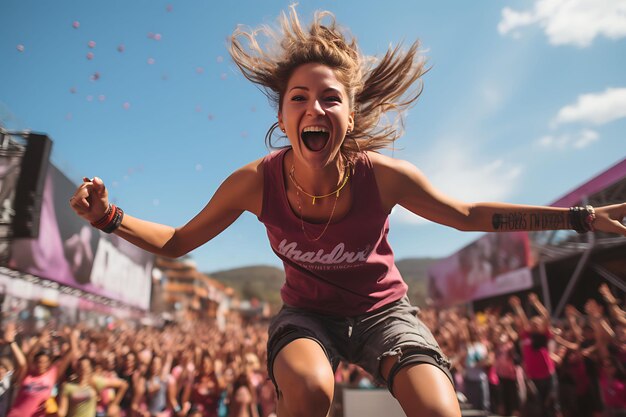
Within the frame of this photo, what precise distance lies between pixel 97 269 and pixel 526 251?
1828 cm

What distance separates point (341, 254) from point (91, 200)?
3.82ft

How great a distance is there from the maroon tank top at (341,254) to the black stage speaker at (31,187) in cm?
1035

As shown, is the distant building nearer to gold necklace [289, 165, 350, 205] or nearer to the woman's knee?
gold necklace [289, 165, 350, 205]

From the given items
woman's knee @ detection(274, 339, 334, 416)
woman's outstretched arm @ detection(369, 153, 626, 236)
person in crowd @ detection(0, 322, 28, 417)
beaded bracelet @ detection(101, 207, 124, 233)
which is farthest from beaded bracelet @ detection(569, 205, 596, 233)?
person in crowd @ detection(0, 322, 28, 417)

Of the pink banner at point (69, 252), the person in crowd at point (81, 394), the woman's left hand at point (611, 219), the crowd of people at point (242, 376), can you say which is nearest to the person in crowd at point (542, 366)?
the crowd of people at point (242, 376)

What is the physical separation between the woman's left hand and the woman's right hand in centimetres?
230

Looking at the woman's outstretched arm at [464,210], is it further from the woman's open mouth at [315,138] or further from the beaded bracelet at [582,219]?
the woman's open mouth at [315,138]

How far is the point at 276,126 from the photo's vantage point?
2.78 meters

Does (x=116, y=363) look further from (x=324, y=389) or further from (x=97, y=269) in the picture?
(x=97, y=269)

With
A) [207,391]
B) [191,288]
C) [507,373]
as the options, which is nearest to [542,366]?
[507,373]

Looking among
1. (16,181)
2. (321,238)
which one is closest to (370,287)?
(321,238)

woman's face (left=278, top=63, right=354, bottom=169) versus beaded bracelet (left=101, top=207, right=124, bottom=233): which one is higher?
woman's face (left=278, top=63, right=354, bottom=169)

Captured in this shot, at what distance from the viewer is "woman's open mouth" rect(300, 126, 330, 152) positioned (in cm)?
208

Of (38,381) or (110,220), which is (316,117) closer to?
(110,220)
